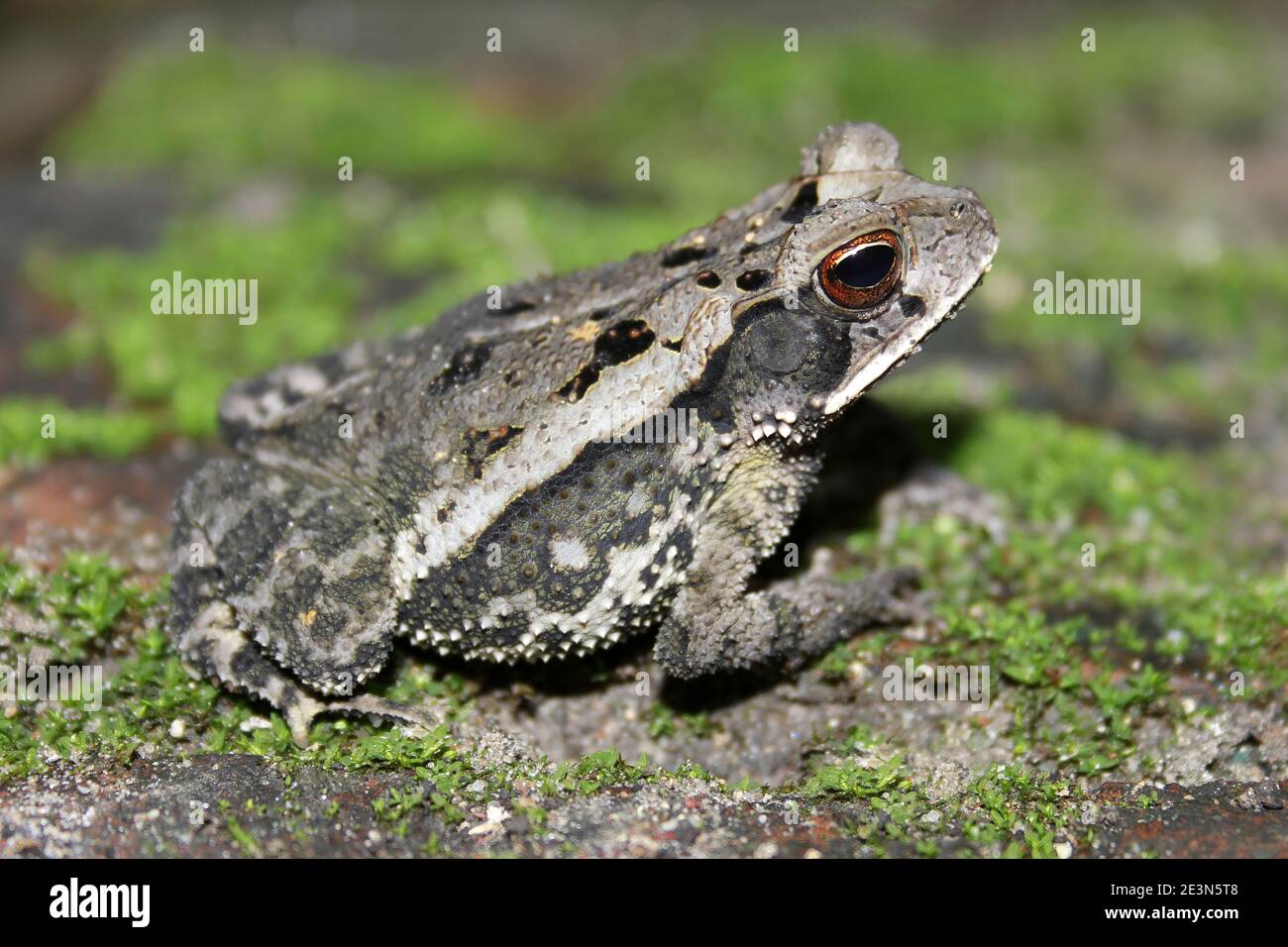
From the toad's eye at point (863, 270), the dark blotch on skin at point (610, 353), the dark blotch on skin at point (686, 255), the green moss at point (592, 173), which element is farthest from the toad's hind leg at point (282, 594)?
the toad's eye at point (863, 270)

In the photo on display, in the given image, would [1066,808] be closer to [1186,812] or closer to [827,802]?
[1186,812]

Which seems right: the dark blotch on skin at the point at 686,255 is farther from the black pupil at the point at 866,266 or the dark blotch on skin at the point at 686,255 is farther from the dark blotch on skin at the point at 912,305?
the dark blotch on skin at the point at 912,305

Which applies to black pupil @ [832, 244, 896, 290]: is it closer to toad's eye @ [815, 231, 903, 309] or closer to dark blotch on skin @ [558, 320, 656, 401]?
toad's eye @ [815, 231, 903, 309]

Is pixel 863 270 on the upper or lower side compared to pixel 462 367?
upper

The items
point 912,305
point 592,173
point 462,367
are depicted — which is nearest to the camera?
point 912,305

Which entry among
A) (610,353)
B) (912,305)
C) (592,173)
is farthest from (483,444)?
(592,173)

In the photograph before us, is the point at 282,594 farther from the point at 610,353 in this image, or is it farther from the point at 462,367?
the point at 610,353
